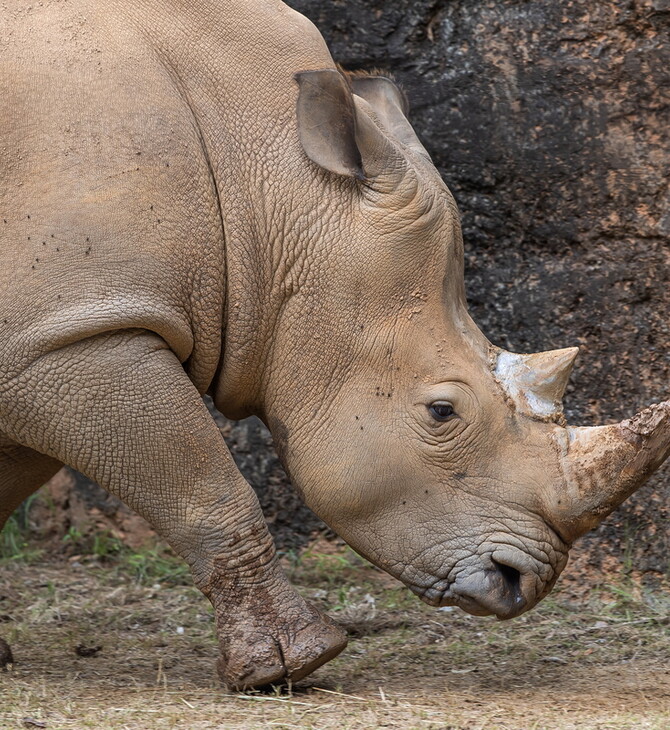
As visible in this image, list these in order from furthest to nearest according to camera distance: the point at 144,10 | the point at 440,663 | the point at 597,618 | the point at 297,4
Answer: the point at 297,4
the point at 597,618
the point at 440,663
the point at 144,10

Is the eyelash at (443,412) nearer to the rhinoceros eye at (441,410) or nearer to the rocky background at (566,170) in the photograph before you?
the rhinoceros eye at (441,410)

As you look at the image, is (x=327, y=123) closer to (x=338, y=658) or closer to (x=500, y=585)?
(x=500, y=585)

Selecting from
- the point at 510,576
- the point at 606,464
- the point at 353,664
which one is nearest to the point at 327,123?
the point at 606,464

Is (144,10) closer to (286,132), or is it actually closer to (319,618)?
(286,132)

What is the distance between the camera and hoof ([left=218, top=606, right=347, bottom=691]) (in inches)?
184

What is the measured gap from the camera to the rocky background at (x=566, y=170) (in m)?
6.41

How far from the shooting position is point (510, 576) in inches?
191

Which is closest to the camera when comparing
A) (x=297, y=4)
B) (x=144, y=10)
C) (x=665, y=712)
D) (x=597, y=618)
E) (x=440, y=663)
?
(x=665, y=712)

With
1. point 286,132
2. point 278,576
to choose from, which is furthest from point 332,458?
point 286,132

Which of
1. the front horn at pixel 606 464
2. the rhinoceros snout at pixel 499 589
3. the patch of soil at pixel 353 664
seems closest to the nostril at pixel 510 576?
the rhinoceros snout at pixel 499 589

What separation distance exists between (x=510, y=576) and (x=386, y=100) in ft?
6.31

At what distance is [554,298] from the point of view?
6582 millimetres

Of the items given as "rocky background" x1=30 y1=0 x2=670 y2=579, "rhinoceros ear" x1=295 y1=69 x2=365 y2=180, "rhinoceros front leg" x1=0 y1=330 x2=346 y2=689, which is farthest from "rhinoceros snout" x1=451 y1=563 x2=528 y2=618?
"rocky background" x1=30 y1=0 x2=670 y2=579

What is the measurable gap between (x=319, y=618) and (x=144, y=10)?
2207mm
